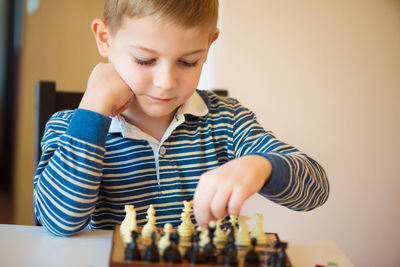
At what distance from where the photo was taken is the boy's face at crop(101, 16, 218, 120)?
0.89m

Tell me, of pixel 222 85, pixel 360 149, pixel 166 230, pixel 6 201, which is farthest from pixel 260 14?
pixel 6 201

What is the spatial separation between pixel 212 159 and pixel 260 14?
0.96 meters

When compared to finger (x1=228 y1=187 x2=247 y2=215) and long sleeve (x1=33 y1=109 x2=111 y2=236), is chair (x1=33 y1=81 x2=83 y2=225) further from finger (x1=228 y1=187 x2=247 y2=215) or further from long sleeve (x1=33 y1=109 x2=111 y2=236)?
finger (x1=228 y1=187 x2=247 y2=215)

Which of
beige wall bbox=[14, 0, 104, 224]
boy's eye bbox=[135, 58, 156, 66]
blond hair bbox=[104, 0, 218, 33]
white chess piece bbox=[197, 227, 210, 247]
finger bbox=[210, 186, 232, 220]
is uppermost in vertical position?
beige wall bbox=[14, 0, 104, 224]

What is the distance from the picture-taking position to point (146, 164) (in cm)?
109

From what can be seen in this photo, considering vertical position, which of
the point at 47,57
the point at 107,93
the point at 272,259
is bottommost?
the point at 272,259

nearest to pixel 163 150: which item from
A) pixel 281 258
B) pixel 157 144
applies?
pixel 157 144

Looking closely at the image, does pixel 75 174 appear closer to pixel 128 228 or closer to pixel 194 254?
pixel 128 228

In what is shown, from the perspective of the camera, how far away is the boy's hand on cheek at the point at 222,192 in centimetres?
71

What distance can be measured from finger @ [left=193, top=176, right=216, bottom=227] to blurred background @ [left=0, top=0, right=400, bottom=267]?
124 centimetres

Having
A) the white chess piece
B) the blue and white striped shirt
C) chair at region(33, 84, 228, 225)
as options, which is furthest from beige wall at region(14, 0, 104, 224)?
the white chess piece

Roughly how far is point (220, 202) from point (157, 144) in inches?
16.9

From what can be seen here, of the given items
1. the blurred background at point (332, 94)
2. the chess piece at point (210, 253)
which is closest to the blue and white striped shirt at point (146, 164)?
the chess piece at point (210, 253)

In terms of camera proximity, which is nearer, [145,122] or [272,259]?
[272,259]
